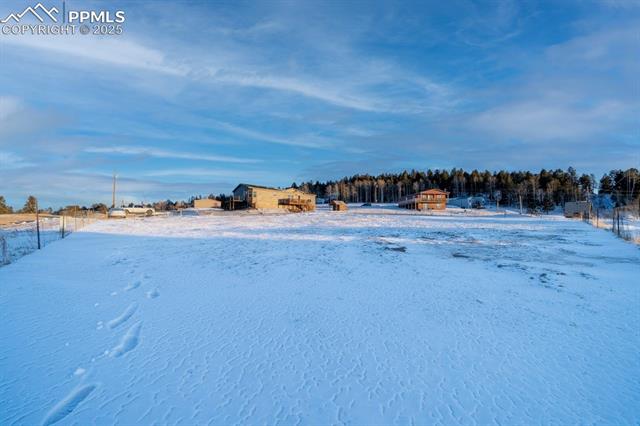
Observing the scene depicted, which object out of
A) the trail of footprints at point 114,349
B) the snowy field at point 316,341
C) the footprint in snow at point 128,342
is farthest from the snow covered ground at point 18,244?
the footprint in snow at point 128,342

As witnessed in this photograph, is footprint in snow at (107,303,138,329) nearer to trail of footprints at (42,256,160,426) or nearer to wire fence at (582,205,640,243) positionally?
trail of footprints at (42,256,160,426)

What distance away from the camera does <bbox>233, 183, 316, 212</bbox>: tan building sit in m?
56.8

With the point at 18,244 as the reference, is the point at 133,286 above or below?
below

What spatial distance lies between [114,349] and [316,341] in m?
4.21

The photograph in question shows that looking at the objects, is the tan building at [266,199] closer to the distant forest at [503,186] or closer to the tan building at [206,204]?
the tan building at [206,204]

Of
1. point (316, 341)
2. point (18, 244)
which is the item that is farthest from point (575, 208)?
point (18, 244)

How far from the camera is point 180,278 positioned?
1310cm

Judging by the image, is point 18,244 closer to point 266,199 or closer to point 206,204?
point 266,199

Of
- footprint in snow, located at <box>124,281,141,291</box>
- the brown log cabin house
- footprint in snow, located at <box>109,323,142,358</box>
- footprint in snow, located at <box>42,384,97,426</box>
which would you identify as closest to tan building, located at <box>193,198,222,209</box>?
the brown log cabin house

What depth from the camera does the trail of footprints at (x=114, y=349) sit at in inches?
212

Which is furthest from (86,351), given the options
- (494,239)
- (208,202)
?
(208,202)

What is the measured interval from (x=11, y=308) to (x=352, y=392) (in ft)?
30.5

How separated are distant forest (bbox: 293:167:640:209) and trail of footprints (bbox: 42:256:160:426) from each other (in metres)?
79.9

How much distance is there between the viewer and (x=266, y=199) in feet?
194
